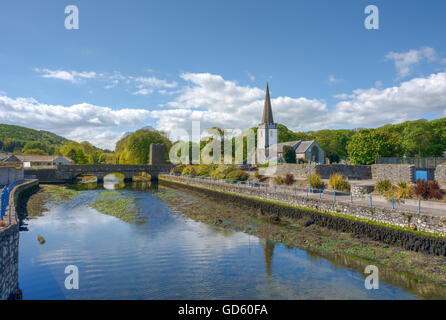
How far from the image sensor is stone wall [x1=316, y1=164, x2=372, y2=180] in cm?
3366

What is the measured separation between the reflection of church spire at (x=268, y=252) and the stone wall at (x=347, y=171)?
2034 centimetres

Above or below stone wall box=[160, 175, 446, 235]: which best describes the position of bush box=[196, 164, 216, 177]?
above

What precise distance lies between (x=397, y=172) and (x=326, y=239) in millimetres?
18103

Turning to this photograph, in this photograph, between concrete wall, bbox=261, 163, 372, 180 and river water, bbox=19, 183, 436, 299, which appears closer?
river water, bbox=19, 183, 436, 299

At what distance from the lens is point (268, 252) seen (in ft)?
45.6

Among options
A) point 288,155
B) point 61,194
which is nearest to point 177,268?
point 61,194

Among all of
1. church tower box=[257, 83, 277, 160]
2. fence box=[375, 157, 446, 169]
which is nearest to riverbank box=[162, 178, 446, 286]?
fence box=[375, 157, 446, 169]

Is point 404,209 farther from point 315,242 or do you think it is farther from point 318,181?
point 318,181

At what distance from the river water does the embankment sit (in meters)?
4.03

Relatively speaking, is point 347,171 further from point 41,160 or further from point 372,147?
point 41,160

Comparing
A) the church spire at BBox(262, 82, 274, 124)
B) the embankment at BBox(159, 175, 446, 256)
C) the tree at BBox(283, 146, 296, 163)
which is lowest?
the embankment at BBox(159, 175, 446, 256)

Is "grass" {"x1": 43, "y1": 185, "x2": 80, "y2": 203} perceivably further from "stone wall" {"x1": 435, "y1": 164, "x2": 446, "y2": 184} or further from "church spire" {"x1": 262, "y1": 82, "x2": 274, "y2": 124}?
"church spire" {"x1": 262, "y1": 82, "x2": 274, "y2": 124}

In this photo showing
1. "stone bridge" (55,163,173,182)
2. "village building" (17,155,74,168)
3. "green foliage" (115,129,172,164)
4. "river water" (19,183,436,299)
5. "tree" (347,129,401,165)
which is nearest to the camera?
"river water" (19,183,436,299)

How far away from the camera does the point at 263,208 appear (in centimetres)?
2469
